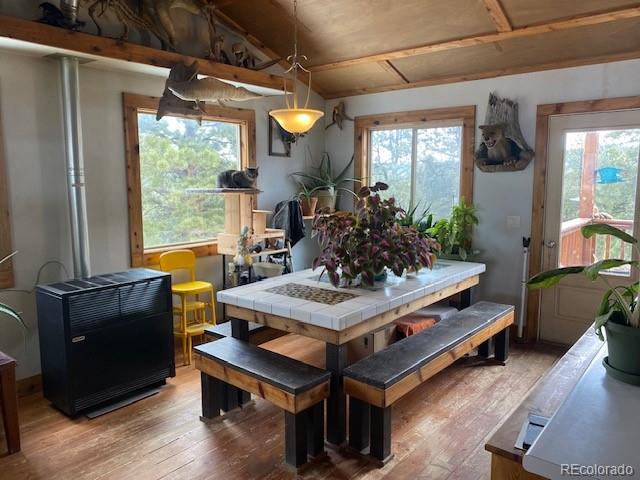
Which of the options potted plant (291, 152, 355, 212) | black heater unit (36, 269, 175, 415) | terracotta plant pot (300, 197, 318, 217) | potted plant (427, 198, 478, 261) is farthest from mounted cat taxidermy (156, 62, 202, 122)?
potted plant (427, 198, 478, 261)

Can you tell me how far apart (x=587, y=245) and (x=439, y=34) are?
2.15 metres

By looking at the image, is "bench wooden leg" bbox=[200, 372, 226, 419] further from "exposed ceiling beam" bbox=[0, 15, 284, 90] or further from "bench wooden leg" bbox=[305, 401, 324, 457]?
"exposed ceiling beam" bbox=[0, 15, 284, 90]

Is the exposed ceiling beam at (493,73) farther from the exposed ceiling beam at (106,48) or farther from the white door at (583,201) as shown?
the exposed ceiling beam at (106,48)

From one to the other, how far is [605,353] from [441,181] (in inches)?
134

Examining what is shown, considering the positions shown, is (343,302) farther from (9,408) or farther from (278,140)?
(278,140)

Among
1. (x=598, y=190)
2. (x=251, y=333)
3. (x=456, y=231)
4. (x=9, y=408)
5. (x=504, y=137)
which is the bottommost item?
(x=9, y=408)

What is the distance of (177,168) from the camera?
13.9ft

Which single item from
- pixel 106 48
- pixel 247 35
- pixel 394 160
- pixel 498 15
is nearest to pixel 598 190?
pixel 498 15

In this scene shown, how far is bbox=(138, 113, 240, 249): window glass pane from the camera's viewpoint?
13.3 ft

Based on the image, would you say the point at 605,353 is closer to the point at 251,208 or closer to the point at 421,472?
the point at 421,472

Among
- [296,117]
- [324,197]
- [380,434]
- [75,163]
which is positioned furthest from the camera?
[324,197]

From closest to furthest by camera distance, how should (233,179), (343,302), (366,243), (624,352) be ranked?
(624,352), (343,302), (366,243), (233,179)

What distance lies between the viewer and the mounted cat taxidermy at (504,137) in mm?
4215

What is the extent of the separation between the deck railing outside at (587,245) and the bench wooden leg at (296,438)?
2.88m
